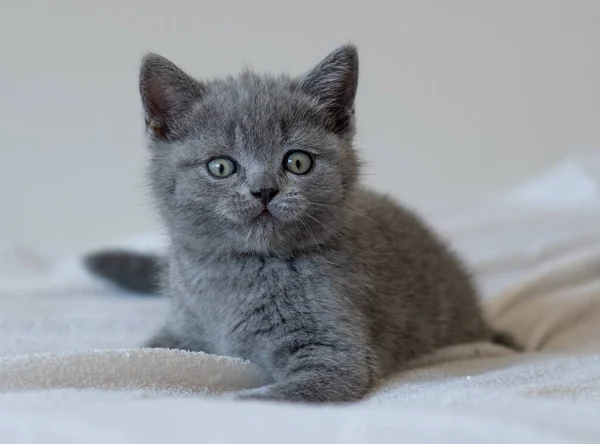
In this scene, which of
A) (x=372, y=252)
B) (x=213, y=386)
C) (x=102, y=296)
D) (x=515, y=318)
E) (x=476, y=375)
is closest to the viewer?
(x=213, y=386)

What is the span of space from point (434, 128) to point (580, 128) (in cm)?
48

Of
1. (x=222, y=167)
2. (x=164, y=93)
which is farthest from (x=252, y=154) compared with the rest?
(x=164, y=93)

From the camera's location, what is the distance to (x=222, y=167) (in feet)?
3.92

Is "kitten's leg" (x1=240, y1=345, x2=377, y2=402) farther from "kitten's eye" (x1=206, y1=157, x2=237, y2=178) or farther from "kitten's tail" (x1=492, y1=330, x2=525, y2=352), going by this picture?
"kitten's tail" (x1=492, y1=330, x2=525, y2=352)

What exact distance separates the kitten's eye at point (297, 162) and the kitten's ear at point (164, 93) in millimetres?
207

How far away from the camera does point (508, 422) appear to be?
0.79 meters

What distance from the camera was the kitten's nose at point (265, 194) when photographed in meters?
1.14

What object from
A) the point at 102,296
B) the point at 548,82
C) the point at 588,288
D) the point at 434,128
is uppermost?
the point at 548,82

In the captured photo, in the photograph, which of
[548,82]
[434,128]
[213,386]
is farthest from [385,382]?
[548,82]

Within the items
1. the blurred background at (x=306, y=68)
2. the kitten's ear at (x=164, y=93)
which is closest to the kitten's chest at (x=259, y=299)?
the kitten's ear at (x=164, y=93)

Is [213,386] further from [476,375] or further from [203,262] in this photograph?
[476,375]

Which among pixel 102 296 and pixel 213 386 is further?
pixel 102 296

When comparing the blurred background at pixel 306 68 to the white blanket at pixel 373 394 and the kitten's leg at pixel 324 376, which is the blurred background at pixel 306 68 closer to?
the white blanket at pixel 373 394

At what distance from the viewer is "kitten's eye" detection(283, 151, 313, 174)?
Result: 1.19 meters
